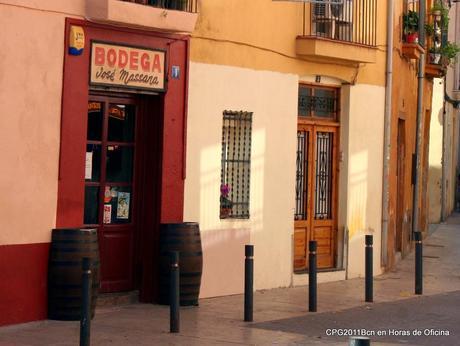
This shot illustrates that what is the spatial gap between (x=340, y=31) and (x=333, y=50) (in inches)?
37.1

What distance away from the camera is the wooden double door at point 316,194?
17.9m

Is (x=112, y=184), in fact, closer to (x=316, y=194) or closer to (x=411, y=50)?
(x=316, y=194)

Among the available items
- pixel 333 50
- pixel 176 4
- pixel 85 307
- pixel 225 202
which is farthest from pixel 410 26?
pixel 85 307

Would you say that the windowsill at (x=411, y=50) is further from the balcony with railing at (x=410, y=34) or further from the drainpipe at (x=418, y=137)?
the drainpipe at (x=418, y=137)

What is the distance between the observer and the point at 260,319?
44.9 ft

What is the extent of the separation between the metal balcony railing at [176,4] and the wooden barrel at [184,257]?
290 centimetres

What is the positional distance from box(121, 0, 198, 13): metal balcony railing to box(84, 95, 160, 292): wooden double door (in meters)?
1.28

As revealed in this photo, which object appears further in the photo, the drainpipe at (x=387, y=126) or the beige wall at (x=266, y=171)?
the drainpipe at (x=387, y=126)

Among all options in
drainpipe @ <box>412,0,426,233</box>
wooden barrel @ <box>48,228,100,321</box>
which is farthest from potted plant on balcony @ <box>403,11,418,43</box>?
wooden barrel @ <box>48,228,100,321</box>

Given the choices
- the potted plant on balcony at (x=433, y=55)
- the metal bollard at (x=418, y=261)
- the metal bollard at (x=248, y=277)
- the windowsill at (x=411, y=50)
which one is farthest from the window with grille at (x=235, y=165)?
the potted plant on balcony at (x=433, y=55)

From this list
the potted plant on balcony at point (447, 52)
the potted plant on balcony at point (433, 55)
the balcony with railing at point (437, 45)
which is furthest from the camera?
the potted plant on balcony at point (447, 52)

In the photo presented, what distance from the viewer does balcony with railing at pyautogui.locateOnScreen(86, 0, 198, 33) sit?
1346 cm

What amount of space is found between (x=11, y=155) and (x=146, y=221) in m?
2.70

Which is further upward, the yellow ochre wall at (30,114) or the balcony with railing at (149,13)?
the balcony with railing at (149,13)
